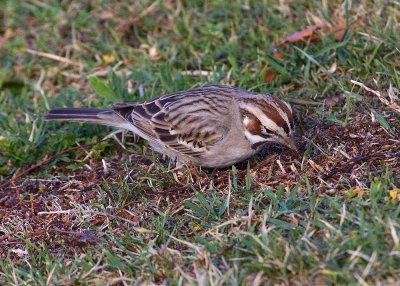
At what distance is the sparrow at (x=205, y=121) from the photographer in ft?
19.3

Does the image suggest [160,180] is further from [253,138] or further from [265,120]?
[265,120]

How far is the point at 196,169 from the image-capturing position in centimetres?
628

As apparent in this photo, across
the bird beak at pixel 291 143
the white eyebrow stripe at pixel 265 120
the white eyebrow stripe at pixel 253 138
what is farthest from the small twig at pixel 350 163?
the white eyebrow stripe at pixel 253 138

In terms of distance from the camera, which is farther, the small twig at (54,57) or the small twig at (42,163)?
the small twig at (54,57)

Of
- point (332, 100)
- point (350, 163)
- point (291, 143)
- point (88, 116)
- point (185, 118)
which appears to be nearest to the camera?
point (350, 163)

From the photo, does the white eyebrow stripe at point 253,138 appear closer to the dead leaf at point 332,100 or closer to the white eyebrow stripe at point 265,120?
the white eyebrow stripe at point 265,120

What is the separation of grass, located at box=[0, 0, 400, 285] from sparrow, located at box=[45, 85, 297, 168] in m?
0.18

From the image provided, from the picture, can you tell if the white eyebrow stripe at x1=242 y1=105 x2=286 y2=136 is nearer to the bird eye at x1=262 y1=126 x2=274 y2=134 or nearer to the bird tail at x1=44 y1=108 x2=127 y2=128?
the bird eye at x1=262 y1=126 x2=274 y2=134

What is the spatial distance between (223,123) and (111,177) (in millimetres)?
1063

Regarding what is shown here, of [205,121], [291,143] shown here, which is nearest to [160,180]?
[205,121]

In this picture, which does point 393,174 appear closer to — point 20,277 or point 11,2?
point 20,277

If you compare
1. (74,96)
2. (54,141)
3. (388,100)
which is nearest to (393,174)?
(388,100)

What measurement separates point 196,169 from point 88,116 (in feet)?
4.05

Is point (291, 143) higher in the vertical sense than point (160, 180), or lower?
higher
